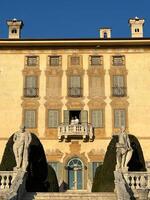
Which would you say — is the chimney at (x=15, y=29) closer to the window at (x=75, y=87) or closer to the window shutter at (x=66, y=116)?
the window at (x=75, y=87)

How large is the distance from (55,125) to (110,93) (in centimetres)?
458

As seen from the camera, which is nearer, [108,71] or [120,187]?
[120,187]

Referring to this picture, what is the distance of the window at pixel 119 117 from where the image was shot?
108ft

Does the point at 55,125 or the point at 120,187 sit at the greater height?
the point at 55,125

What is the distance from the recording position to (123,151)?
1842 centimetres

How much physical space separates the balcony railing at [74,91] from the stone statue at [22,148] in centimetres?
1524

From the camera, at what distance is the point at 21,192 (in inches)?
666

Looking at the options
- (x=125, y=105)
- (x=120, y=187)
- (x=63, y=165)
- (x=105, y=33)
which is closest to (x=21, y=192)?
(x=120, y=187)

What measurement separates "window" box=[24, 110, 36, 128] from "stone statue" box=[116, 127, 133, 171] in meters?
15.2

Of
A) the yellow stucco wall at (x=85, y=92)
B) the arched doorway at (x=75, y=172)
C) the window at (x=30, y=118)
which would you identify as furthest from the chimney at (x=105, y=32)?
the arched doorway at (x=75, y=172)

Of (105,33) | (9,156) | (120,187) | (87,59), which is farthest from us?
(105,33)

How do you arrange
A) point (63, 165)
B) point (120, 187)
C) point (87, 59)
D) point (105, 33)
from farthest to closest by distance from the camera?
point (105, 33)
point (87, 59)
point (63, 165)
point (120, 187)

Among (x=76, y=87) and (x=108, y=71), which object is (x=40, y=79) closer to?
(x=76, y=87)

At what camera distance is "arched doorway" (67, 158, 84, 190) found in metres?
32.2
